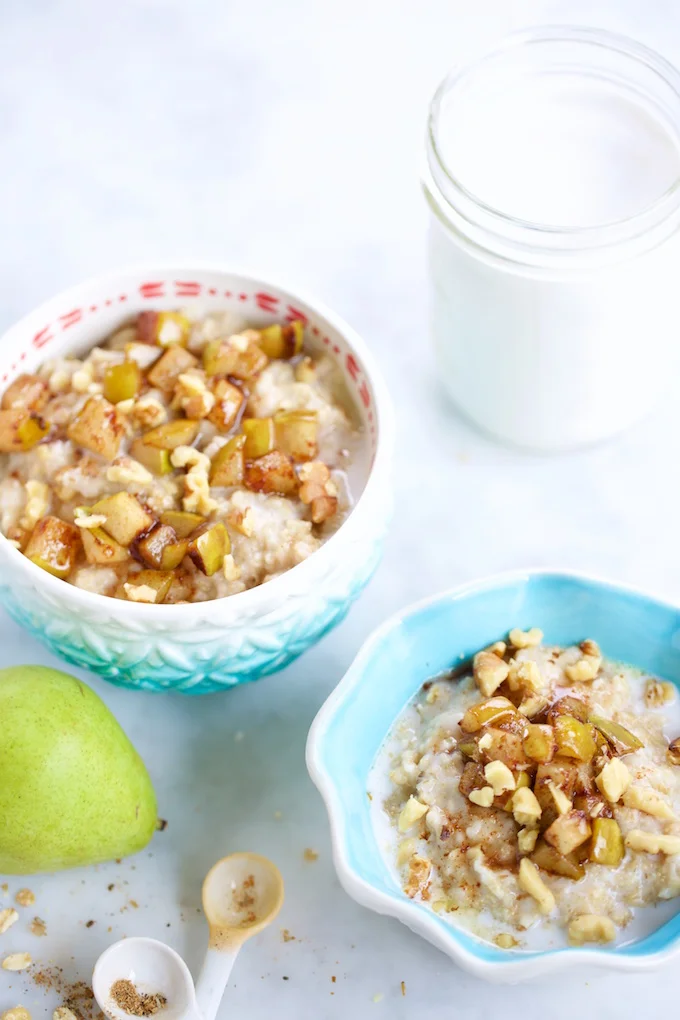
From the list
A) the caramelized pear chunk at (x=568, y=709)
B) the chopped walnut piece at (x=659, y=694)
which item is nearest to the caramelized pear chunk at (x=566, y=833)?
the caramelized pear chunk at (x=568, y=709)

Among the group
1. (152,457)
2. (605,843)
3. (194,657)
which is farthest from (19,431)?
(605,843)

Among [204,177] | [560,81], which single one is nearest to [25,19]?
[204,177]

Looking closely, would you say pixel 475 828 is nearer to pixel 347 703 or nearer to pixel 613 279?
pixel 347 703

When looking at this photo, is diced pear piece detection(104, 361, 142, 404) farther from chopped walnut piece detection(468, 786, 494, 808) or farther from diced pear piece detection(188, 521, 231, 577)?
chopped walnut piece detection(468, 786, 494, 808)

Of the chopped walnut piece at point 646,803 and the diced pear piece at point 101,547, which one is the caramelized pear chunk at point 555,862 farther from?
the diced pear piece at point 101,547

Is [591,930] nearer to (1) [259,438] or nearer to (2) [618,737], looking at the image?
(2) [618,737]
